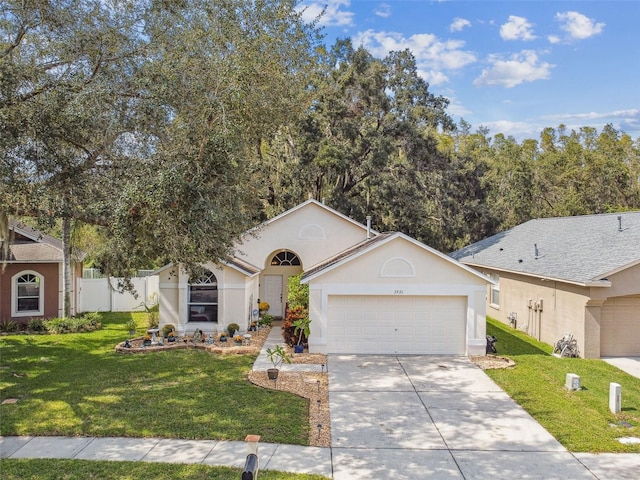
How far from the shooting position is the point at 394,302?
15.4 metres

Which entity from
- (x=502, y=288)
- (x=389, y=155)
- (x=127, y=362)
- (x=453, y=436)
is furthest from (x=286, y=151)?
(x=453, y=436)

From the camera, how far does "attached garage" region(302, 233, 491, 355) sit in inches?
596

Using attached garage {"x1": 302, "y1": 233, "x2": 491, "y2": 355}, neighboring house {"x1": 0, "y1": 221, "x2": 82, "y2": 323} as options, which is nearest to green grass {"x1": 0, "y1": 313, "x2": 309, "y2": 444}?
attached garage {"x1": 302, "y1": 233, "x2": 491, "y2": 355}

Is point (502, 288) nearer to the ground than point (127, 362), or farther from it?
farther from it

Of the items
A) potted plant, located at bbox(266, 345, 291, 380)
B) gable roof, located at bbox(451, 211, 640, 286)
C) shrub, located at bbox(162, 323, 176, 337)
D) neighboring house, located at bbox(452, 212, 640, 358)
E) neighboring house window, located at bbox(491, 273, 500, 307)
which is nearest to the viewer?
potted plant, located at bbox(266, 345, 291, 380)

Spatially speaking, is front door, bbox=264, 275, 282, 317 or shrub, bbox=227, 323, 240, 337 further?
front door, bbox=264, 275, 282, 317

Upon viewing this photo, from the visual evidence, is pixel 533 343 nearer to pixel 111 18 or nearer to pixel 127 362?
pixel 127 362

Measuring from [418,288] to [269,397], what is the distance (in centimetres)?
646

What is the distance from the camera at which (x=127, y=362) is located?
45.4 ft

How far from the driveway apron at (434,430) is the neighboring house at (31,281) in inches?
519

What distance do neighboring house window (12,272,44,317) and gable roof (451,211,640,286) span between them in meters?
19.6

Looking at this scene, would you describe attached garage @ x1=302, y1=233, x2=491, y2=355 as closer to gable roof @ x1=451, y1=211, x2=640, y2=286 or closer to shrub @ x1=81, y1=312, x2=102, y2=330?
gable roof @ x1=451, y1=211, x2=640, y2=286

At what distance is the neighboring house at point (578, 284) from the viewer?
47.9 ft

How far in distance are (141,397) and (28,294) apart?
Answer: 12.0 metres
